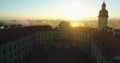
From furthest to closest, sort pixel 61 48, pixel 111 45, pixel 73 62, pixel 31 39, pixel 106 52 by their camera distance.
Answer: pixel 61 48, pixel 31 39, pixel 73 62, pixel 111 45, pixel 106 52

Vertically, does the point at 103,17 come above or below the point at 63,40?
above

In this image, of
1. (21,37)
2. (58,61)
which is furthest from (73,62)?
(21,37)

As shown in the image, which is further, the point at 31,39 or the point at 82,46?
the point at 82,46

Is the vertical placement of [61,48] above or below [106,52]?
below

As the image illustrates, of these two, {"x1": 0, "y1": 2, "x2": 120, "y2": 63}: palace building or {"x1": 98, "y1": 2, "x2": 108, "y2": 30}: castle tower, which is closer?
{"x1": 0, "y1": 2, "x2": 120, "y2": 63}: palace building

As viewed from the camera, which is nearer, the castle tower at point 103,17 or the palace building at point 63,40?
the palace building at point 63,40

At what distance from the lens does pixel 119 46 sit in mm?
43938

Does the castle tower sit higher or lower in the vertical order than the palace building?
higher

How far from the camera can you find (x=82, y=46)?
3519 inches

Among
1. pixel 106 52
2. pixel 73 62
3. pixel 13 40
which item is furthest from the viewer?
pixel 73 62

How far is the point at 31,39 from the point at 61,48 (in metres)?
13.9

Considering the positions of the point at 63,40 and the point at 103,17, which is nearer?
the point at 103,17

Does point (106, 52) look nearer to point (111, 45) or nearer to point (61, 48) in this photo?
point (111, 45)

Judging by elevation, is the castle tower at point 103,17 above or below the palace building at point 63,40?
above
